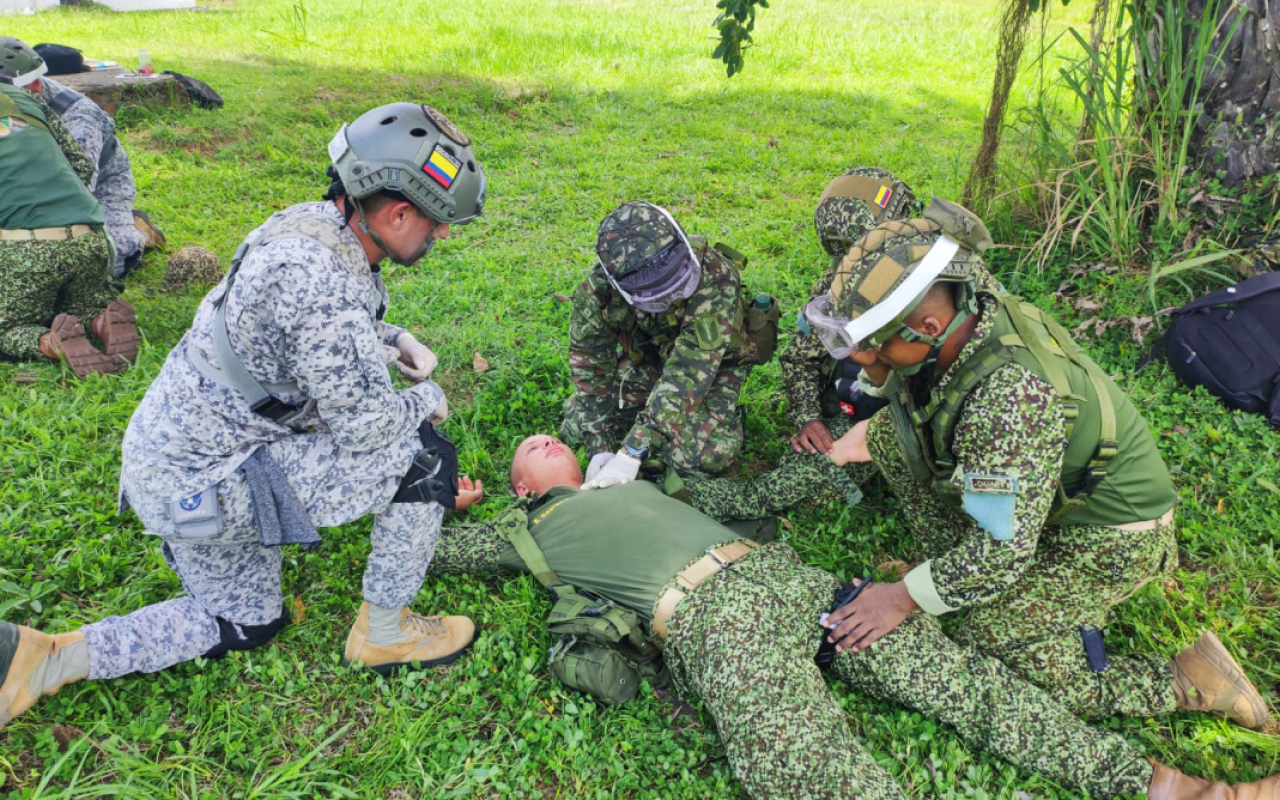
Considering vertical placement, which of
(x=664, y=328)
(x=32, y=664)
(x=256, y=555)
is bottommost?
(x=32, y=664)

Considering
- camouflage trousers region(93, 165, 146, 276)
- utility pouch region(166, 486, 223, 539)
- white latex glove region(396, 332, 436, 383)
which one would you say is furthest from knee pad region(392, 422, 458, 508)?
camouflage trousers region(93, 165, 146, 276)

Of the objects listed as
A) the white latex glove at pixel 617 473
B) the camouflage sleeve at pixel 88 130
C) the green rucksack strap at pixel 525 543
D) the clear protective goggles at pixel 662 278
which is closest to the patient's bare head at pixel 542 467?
the white latex glove at pixel 617 473

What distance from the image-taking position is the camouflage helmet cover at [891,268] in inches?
104

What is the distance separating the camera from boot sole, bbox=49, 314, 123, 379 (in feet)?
16.2

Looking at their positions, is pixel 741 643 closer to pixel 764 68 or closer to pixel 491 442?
pixel 491 442

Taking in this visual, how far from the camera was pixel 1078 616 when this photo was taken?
3.15m

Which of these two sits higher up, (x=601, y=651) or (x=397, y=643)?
(x=601, y=651)

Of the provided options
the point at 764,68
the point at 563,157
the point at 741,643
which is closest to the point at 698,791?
the point at 741,643

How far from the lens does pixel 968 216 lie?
4.00 m

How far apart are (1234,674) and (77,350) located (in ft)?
20.1

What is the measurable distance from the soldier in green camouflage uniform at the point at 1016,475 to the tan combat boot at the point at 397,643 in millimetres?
1608

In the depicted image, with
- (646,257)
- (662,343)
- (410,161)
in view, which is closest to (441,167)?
(410,161)

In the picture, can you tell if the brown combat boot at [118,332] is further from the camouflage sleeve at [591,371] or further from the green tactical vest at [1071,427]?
the green tactical vest at [1071,427]

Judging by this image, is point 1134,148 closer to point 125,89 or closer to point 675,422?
point 675,422
